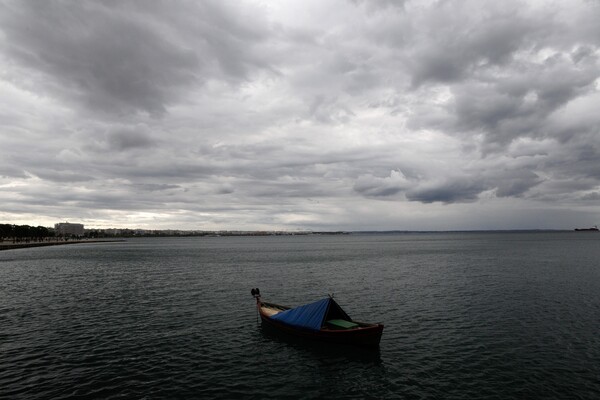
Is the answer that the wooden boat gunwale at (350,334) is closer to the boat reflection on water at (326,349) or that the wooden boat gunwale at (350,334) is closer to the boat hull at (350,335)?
the boat hull at (350,335)

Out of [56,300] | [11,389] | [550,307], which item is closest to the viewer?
[11,389]

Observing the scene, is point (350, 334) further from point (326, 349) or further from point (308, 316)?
point (308, 316)

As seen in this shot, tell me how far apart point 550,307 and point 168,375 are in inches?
1789

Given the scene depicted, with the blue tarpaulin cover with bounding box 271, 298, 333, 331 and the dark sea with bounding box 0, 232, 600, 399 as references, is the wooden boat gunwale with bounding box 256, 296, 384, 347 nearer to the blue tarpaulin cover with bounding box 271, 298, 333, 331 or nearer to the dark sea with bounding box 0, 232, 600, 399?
the blue tarpaulin cover with bounding box 271, 298, 333, 331

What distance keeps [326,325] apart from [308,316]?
6.47ft

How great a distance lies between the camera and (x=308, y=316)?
3547 centimetres

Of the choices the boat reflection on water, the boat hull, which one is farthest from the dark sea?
the boat hull

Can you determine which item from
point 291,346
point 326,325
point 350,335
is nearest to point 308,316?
point 326,325

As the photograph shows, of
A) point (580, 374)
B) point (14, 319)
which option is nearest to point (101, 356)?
point (14, 319)

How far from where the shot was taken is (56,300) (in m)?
52.9

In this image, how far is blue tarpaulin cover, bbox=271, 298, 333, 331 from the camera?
34375 mm

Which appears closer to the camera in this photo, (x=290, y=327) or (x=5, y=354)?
(x=5, y=354)

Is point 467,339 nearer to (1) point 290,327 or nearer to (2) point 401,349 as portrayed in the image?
(2) point 401,349

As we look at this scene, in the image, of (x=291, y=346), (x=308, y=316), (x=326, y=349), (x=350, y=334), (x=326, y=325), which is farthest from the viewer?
(x=308, y=316)
